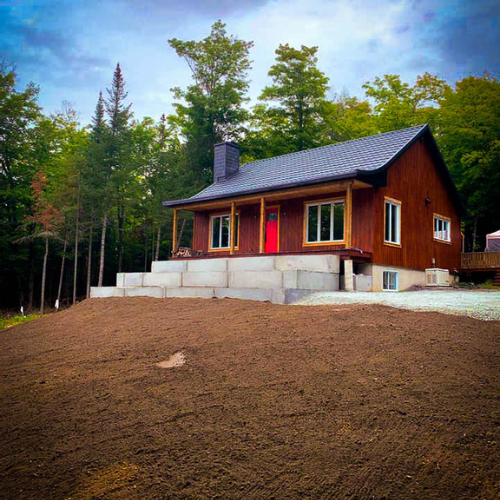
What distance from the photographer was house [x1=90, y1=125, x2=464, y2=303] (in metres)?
11.9

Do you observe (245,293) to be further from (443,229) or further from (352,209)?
(443,229)

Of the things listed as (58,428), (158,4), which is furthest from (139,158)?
(58,428)

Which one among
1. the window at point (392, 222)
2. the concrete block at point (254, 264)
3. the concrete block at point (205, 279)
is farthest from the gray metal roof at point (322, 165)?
the concrete block at point (205, 279)

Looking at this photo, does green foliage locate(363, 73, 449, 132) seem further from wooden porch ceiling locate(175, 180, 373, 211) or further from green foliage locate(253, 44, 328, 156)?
wooden porch ceiling locate(175, 180, 373, 211)

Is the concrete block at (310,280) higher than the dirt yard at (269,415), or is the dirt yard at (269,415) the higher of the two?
the concrete block at (310,280)

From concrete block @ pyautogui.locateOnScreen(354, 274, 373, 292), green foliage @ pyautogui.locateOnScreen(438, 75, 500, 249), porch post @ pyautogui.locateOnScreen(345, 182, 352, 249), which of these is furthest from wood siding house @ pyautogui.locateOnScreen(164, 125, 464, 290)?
green foliage @ pyautogui.locateOnScreen(438, 75, 500, 249)

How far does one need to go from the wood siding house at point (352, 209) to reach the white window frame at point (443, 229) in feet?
0.13

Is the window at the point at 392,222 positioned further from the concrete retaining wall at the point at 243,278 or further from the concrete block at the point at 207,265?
the concrete block at the point at 207,265

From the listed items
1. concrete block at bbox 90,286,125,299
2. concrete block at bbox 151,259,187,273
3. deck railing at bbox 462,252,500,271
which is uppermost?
deck railing at bbox 462,252,500,271

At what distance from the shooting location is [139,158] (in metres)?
28.4

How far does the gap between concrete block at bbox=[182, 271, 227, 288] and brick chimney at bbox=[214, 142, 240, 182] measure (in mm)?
7809

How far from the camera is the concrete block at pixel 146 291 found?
41.1 ft

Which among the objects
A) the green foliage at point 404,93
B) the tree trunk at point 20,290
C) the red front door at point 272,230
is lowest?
the tree trunk at point 20,290

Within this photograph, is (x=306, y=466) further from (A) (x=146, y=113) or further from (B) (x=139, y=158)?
(A) (x=146, y=113)
